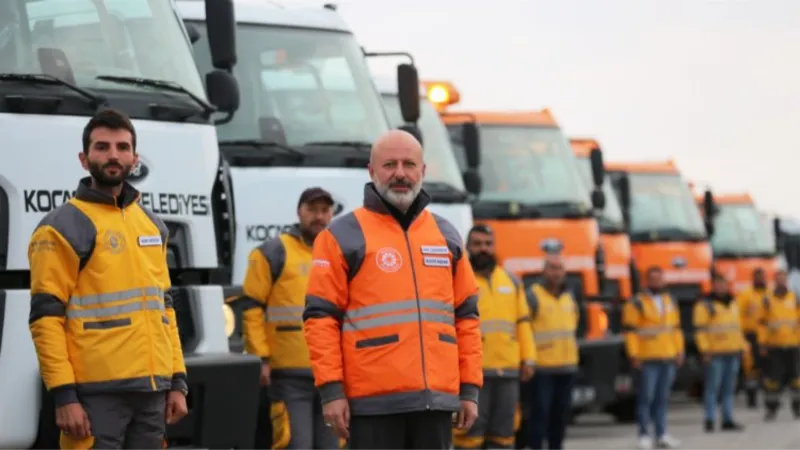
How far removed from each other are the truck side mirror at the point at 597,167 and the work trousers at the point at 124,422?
1239 centimetres

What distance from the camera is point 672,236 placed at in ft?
80.3

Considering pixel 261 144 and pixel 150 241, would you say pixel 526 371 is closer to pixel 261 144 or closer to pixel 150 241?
pixel 261 144

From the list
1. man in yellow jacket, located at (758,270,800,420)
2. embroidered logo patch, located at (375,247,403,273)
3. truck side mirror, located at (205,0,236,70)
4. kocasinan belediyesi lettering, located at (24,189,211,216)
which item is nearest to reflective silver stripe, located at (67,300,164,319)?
kocasinan belediyesi lettering, located at (24,189,211,216)

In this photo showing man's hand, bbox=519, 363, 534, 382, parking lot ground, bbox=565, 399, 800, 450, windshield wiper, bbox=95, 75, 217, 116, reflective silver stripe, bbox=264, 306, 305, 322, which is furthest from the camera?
parking lot ground, bbox=565, 399, 800, 450

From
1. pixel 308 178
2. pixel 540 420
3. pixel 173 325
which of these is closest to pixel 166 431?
pixel 173 325

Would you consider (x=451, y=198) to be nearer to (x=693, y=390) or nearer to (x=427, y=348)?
(x=427, y=348)

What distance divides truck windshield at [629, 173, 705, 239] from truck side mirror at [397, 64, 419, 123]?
11051mm

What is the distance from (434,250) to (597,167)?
12400 mm

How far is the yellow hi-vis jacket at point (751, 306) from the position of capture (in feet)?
81.1

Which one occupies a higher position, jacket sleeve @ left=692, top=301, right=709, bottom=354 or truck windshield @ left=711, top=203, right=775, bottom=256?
truck windshield @ left=711, top=203, right=775, bottom=256

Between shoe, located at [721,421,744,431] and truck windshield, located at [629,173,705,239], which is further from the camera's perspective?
truck windshield, located at [629,173,705,239]

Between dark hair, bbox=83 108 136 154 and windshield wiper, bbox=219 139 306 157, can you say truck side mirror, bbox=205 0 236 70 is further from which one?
dark hair, bbox=83 108 136 154

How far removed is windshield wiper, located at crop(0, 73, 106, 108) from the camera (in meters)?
8.52

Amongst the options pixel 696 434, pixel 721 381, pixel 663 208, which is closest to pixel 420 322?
pixel 696 434
